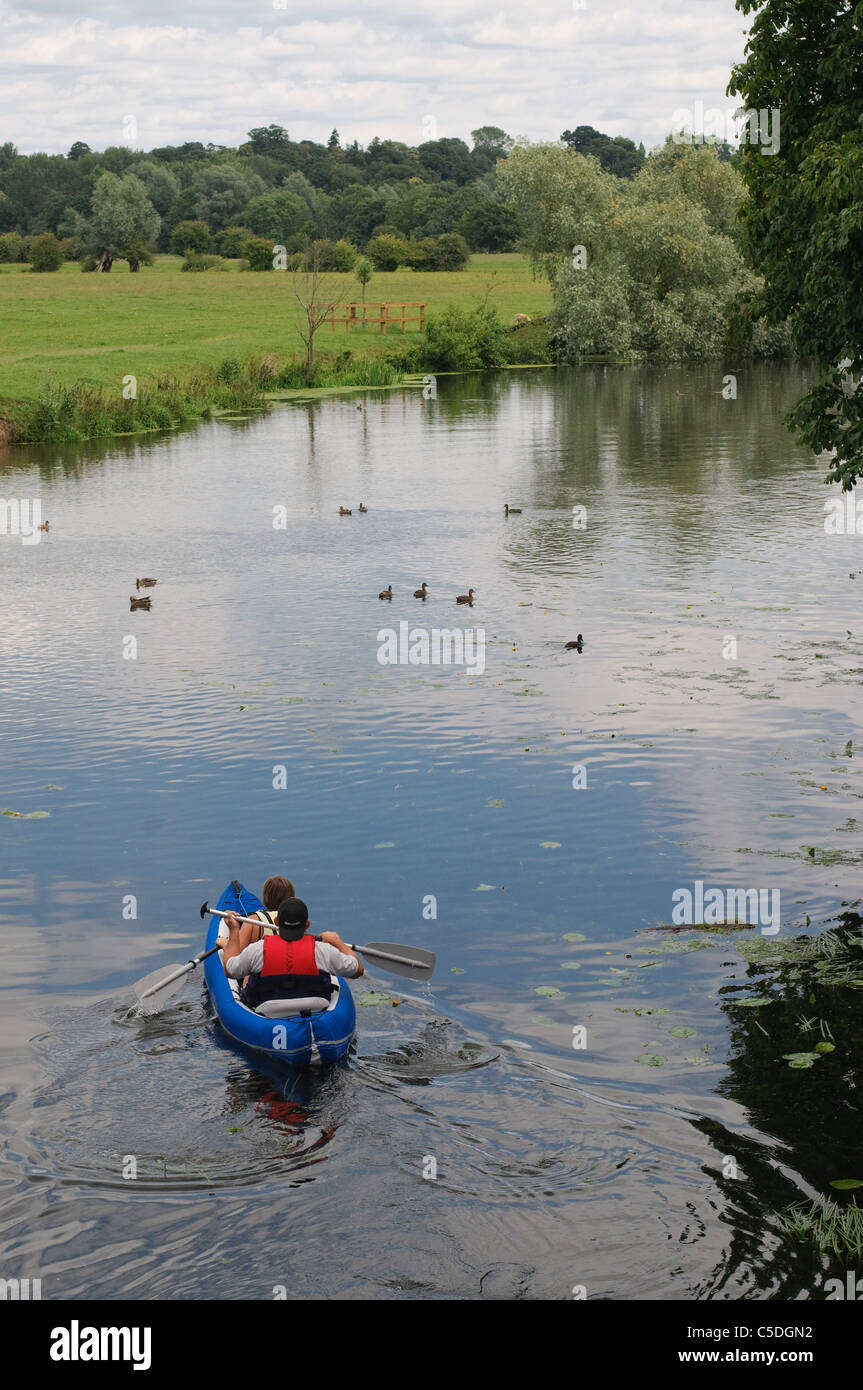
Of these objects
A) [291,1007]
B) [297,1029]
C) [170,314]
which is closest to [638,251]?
[170,314]

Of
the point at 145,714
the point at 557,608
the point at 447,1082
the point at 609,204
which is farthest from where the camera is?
the point at 609,204

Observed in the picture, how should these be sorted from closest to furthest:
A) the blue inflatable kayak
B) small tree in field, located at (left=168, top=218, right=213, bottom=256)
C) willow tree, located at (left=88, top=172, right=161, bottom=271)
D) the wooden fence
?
the blue inflatable kayak < the wooden fence < willow tree, located at (left=88, top=172, right=161, bottom=271) < small tree in field, located at (left=168, top=218, right=213, bottom=256)

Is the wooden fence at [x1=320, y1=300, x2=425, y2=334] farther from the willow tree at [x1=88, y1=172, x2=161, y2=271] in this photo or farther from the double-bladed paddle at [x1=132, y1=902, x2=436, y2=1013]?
the double-bladed paddle at [x1=132, y1=902, x2=436, y2=1013]

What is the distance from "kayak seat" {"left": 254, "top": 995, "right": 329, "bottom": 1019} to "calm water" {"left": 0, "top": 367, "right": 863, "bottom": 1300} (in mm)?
451

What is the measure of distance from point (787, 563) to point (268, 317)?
68547 millimetres

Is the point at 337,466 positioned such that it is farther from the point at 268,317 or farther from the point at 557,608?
the point at 268,317

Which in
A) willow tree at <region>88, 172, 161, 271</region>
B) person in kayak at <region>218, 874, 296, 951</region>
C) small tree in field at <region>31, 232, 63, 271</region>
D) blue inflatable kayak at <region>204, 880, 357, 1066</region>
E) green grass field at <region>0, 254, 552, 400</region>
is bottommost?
blue inflatable kayak at <region>204, 880, 357, 1066</region>

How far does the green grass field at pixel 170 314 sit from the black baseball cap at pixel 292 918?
48.0 metres

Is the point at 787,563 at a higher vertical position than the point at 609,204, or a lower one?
lower

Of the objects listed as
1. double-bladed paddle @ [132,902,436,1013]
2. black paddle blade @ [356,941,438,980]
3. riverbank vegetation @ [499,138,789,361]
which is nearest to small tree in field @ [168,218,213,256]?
riverbank vegetation @ [499,138,789,361]

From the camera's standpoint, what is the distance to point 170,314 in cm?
9150

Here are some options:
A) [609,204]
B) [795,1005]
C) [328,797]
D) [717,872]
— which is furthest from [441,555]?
[609,204]

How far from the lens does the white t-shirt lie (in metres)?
11.8

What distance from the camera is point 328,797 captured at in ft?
57.3
